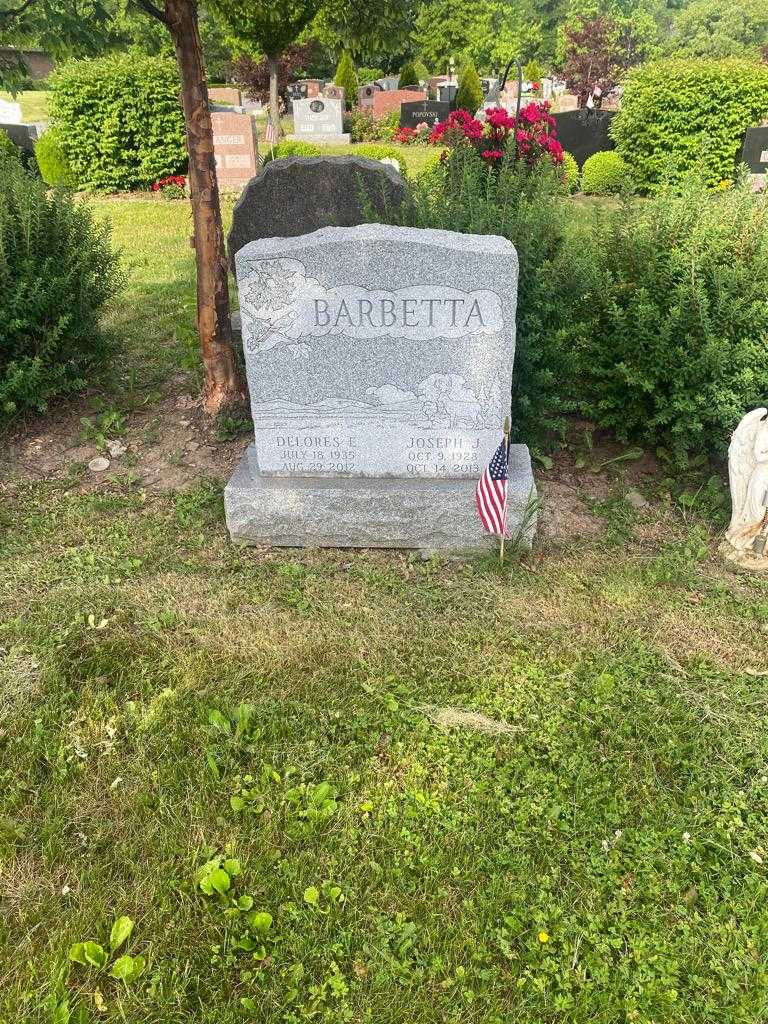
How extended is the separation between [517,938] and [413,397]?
2450mm

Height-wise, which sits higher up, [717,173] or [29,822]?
[717,173]

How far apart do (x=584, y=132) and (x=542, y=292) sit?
13.6 meters

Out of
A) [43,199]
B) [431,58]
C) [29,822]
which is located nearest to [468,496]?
[29,822]

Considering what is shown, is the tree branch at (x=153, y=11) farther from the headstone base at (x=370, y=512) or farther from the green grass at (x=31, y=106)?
the green grass at (x=31, y=106)

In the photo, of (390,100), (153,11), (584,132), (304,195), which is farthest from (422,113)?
(153,11)

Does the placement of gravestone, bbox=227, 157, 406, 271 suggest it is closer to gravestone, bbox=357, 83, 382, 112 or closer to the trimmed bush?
the trimmed bush

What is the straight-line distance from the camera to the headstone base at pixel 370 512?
3.92 metres

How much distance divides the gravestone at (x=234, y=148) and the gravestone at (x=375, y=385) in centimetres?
1073

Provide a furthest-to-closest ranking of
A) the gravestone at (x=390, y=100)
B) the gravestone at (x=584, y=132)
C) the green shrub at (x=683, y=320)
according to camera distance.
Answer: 1. the gravestone at (x=390, y=100)
2. the gravestone at (x=584, y=132)
3. the green shrub at (x=683, y=320)

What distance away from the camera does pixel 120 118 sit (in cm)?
1304

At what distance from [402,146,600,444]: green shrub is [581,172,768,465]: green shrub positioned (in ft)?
0.41

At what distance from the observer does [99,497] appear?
4559 millimetres

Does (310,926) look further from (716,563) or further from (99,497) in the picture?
(99,497)

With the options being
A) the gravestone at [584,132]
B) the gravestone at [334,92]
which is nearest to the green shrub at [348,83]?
the gravestone at [334,92]
